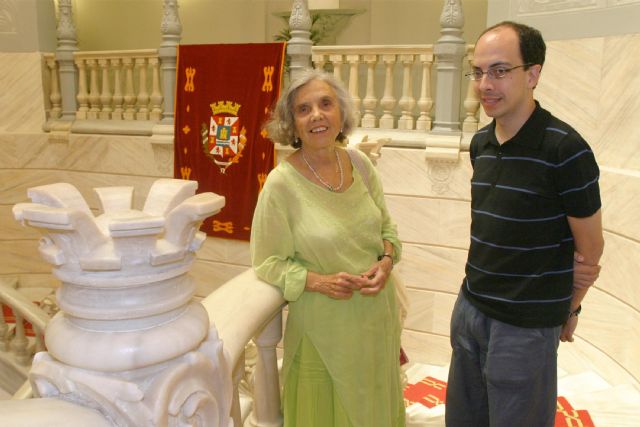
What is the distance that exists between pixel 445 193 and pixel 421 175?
0.82ft

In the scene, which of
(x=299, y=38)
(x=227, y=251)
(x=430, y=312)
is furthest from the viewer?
(x=227, y=251)

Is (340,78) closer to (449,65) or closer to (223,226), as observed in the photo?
(449,65)

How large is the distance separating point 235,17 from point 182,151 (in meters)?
2.94

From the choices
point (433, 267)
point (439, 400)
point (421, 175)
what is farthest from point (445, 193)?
point (439, 400)

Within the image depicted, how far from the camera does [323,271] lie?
1.87m

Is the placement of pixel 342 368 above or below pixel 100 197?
below

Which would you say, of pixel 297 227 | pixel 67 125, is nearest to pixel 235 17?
pixel 67 125

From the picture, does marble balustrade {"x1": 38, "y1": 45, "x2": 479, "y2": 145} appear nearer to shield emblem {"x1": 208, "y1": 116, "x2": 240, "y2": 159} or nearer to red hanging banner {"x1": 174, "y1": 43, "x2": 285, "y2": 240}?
red hanging banner {"x1": 174, "y1": 43, "x2": 285, "y2": 240}

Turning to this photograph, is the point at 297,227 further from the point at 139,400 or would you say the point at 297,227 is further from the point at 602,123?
the point at 602,123

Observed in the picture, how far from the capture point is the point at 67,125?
623 centimetres

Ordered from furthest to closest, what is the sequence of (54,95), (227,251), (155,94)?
(54,95), (155,94), (227,251)

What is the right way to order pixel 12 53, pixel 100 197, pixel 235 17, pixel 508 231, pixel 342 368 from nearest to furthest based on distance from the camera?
pixel 100 197 < pixel 508 231 < pixel 342 368 < pixel 12 53 < pixel 235 17

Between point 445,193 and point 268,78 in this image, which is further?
point 268,78

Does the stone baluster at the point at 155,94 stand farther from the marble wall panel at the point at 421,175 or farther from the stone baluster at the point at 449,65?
the stone baluster at the point at 449,65
